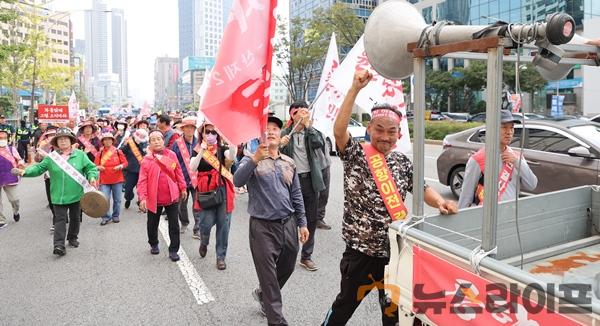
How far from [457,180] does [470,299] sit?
281 inches

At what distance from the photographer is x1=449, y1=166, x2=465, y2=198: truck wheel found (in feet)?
28.4

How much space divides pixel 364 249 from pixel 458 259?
1044 millimetres

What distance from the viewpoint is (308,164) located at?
17.9 ft

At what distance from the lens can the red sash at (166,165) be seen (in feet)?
19.2

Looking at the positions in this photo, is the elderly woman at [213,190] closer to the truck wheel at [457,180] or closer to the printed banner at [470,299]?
the printed banner at [470,299]

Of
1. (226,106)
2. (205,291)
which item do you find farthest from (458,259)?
(205,291)

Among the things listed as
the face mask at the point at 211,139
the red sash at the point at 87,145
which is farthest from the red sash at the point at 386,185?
the red sash at the point at 87,145

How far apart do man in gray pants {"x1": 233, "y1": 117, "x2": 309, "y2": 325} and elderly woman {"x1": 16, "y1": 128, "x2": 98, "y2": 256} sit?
3.40 m

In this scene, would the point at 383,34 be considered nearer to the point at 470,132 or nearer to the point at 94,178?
the point at 94,178

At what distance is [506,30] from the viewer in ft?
5.91

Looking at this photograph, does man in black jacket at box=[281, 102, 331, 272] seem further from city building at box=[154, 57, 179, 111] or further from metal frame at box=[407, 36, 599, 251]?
city building at box=[154, 57, 179, 111]

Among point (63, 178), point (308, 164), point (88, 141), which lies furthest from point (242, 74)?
point (88, 141)

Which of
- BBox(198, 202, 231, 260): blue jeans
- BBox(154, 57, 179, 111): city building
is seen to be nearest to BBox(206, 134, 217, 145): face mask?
BBox(198, 202, 231, 260): blue jeans

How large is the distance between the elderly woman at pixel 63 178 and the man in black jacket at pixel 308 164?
2.77 m
